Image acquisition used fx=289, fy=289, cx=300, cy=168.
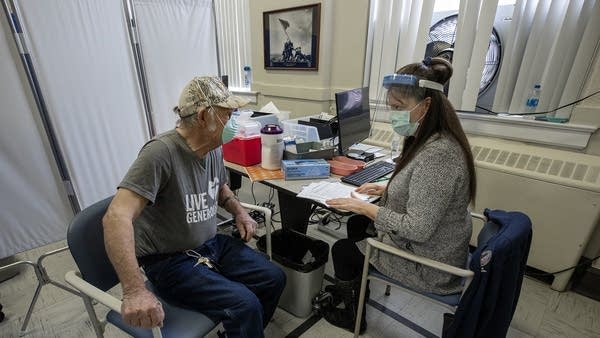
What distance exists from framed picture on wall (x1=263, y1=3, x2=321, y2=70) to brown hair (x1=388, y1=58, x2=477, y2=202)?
5.92 ft

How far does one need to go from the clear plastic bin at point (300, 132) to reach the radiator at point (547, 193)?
44.7 inches

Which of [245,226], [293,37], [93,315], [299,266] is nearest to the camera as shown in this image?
[93,315]

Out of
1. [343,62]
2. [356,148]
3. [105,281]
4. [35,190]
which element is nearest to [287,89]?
[343,62]

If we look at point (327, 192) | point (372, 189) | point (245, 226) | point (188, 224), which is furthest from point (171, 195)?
point (372, 189)

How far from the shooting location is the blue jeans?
3.34 ft

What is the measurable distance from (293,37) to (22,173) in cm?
250

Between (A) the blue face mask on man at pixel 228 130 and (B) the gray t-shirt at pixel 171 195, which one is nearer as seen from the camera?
(B) the gray t-shirt at pixel 171 195

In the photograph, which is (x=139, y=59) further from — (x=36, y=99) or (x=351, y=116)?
(x=351, y=116)

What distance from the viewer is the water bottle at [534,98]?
6.17ft

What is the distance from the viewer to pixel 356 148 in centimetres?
218

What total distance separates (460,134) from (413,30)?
1.56 meters

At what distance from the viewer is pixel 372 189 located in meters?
1.45

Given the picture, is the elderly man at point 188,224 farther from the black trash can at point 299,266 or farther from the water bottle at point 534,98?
the water bottle at point 534,98

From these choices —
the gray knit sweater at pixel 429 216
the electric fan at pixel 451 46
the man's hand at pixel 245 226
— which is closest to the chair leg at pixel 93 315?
the man's hand at pixel 245 226
